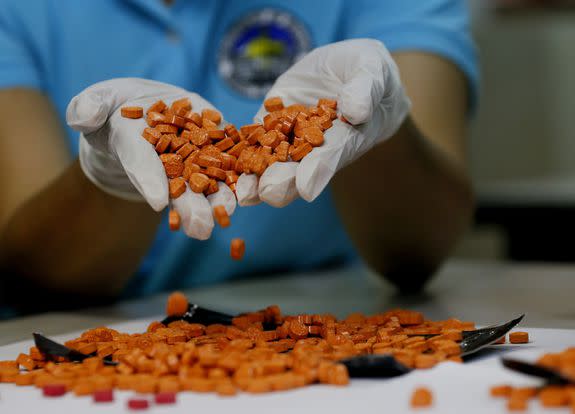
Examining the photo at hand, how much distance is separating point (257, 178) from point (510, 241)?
6.11 ft

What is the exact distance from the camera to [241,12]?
4.96 feet

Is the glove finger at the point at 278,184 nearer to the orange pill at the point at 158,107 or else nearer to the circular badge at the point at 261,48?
the orange pill at the point at 158,107

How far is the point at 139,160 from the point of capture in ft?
2.95

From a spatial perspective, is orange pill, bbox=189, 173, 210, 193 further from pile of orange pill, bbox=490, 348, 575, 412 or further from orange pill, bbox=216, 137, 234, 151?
pile of orange pill, bbox=490, 348, 575, 412

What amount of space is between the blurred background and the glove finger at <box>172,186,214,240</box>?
1.99 metres

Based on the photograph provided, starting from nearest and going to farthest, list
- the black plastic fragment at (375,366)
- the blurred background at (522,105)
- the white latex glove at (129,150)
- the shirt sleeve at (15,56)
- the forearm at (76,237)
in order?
the black plastic fragment at (375,366)
the white latex glove at (129,150)
the forearm at (76,237)
the shirt sleeve at (15,56)
the blurred background at (522,105)

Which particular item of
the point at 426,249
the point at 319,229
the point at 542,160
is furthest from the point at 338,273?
the point at 542,160

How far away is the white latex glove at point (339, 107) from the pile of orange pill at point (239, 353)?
16 cm

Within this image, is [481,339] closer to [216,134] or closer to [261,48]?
[216,134]

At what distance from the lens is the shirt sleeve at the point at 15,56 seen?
1.36 m

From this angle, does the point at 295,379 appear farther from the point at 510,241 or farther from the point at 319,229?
the point at 510,241

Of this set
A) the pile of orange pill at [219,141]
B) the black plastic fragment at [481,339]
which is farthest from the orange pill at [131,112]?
the black plastic fragment at [481,339]

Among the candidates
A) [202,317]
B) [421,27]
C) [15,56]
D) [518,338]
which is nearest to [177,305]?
[202,317]

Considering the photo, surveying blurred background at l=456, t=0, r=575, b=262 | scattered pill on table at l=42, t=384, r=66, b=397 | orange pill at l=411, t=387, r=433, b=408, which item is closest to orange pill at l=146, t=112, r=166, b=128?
scattered pill on table at l=42, t=384, r=66, b=397
